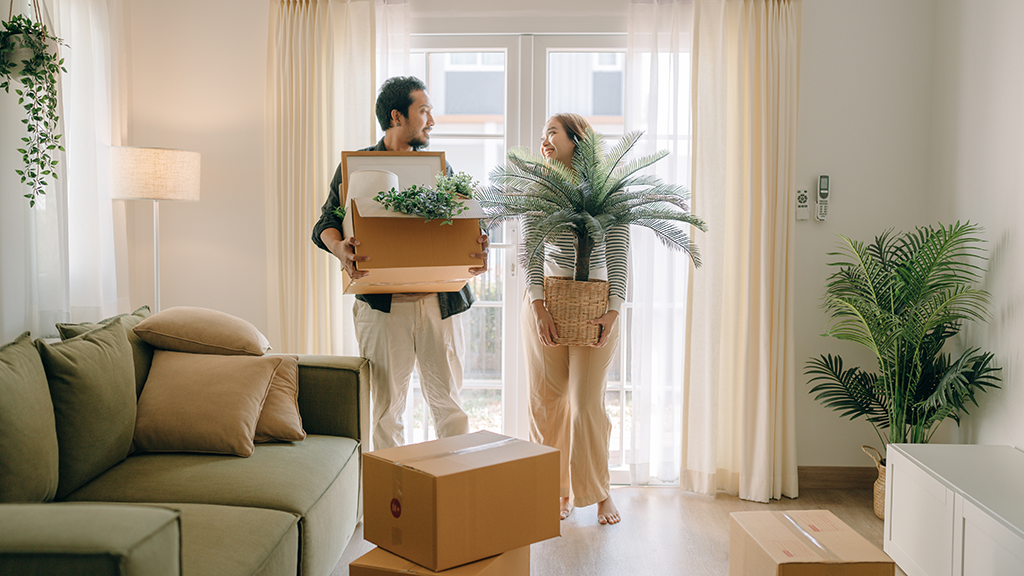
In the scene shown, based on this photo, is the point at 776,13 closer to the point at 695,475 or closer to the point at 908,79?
the point at 908,79

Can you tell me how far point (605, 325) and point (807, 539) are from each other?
1032 mm

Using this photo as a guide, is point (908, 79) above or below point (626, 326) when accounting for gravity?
above

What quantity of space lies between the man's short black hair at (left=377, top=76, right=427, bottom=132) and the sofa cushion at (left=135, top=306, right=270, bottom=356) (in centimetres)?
99

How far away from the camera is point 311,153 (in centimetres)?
293

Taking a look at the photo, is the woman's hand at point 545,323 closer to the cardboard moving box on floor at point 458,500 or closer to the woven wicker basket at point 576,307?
the woven wicker basket at point 576,307

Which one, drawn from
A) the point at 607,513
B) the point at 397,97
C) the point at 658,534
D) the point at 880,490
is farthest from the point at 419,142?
the point at 880,490

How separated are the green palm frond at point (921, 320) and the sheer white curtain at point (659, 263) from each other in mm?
707

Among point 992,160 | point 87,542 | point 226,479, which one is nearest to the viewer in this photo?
point 87,542

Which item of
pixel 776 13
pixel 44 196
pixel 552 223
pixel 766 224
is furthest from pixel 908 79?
pixel 44 196

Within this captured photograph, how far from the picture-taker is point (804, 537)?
170cm

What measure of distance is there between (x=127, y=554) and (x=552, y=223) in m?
1.68

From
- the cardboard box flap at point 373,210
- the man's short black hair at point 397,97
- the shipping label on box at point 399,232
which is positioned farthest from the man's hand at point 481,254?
the man's short black hair at point 397,97

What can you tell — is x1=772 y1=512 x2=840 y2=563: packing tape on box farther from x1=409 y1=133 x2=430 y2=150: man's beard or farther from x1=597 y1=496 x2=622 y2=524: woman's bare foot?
x1=409 y1=133 x2=430 y2=150: man's beard

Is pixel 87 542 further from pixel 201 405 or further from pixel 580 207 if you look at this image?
pixel 580 207
